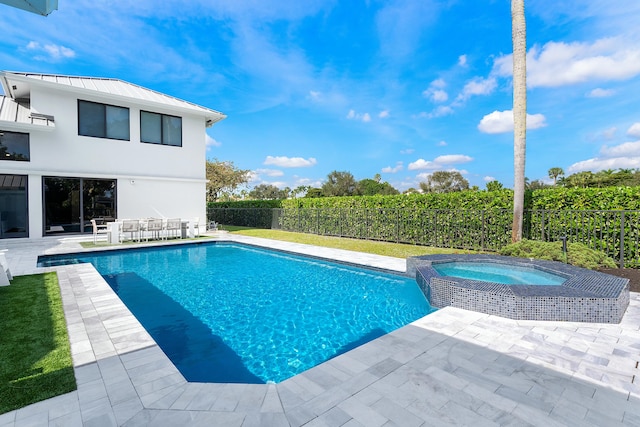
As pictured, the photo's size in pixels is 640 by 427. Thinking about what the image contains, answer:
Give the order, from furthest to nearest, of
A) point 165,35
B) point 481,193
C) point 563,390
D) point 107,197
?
point 165,35, point 107,197, point 481,193, point 563,390

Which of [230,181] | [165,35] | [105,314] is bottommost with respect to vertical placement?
[105,314]

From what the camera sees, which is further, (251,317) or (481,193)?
(481,193)

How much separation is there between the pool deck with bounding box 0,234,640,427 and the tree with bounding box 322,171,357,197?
58629 millimetres

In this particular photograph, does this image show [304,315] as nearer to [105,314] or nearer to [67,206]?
[105,314]

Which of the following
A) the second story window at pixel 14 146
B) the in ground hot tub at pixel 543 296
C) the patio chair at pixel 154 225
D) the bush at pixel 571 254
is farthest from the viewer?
the patio chair at pixel 154 225

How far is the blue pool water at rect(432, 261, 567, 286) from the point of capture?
6504mm

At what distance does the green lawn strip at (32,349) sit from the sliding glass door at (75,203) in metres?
9.51

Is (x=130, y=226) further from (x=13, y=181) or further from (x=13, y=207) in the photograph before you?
(x=13, y=181)

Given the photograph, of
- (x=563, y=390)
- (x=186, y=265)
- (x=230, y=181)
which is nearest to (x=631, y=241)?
(x=563, y=390)

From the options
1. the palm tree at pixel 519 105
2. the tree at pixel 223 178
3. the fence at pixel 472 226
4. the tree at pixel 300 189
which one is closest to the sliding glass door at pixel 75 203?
the fence at pixel 472 226

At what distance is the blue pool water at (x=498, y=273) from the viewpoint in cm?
650

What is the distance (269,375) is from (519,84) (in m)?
10.9

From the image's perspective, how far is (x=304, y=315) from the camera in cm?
570

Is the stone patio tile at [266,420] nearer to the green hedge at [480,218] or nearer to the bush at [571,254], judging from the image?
the bush at [571,254]
